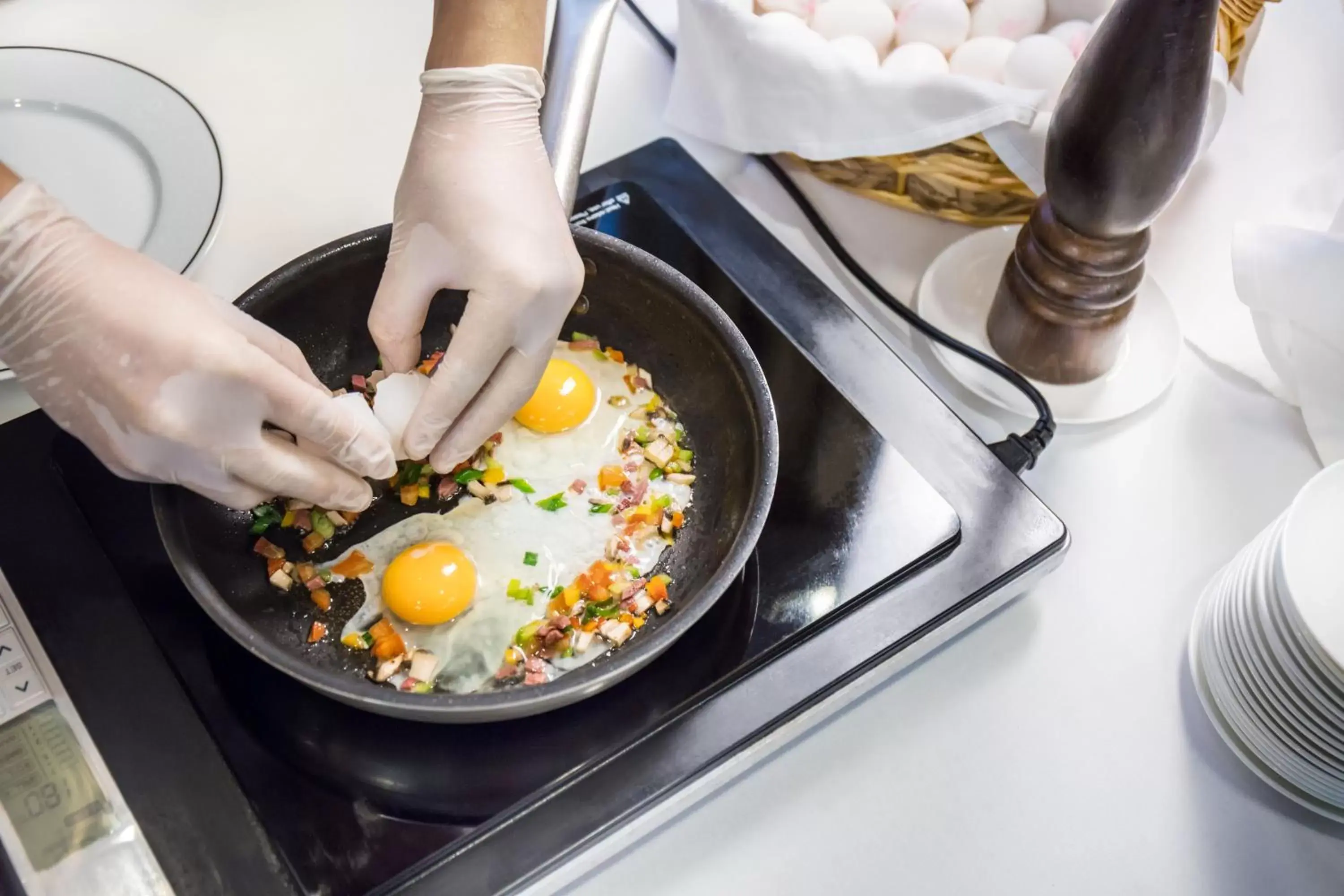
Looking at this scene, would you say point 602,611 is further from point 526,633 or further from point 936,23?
point 936,23

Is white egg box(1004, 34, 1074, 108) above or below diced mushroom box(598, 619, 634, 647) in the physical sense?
above

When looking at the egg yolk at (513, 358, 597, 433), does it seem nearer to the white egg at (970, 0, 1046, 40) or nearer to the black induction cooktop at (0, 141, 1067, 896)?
the black induction cooktop at (0, 141, 1067, 896)

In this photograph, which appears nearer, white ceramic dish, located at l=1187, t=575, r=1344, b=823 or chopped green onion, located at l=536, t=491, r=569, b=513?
white ceramic dish, located at l=1187, t=575, r=1344, b=823

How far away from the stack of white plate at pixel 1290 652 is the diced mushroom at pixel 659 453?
0.55 m

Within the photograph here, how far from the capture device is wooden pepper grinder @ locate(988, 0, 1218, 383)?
832 millimetres

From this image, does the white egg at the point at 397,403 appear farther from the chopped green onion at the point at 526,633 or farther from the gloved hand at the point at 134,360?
the chopped green onion at the point at 526,633

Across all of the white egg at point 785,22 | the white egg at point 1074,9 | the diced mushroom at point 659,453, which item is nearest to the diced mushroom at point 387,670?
the diced mushroom at point 659,453

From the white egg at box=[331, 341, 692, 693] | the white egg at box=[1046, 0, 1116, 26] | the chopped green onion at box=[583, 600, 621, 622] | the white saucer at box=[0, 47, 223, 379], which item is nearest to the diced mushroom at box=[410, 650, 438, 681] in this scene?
the white egg at box=[331, 341, 692, 693]

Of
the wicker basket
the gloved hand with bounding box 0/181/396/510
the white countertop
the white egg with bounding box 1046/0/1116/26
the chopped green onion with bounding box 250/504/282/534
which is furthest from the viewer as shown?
the white egg with bounding box 1046/0/1116/26

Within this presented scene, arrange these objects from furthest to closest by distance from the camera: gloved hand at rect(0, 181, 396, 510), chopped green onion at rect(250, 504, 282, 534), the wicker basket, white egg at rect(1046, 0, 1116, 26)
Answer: white egg at rect(1046, 0, 1116, 26), the wicker basket, chopped green onion at rect(250, 504, 282, 534), gloved hand at rect(0, 181, 396, 510)

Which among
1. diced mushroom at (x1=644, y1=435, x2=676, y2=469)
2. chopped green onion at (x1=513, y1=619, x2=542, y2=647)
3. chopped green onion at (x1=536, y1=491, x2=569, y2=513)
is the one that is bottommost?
chopped green onion at (x1=513, y1=619, x2=542, y2=647)

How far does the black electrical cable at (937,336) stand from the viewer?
105 cm

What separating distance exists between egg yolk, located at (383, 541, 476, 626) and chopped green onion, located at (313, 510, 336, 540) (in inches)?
3.4

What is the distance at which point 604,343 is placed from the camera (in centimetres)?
116
